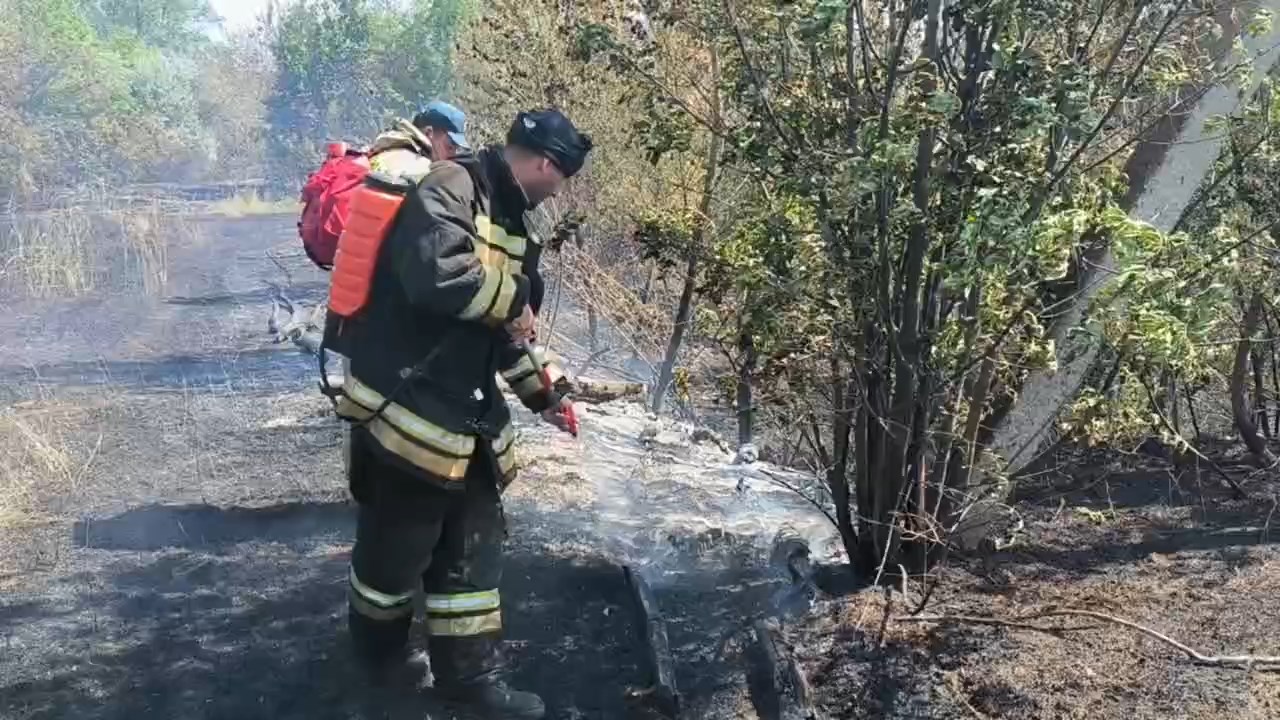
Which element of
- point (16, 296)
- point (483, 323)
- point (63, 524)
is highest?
point (483, 323)

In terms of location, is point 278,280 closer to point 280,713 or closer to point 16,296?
point 16,296

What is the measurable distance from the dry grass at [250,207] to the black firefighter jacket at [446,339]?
23.9 metres

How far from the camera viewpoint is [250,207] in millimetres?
28344

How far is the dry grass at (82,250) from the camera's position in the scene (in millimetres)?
13547

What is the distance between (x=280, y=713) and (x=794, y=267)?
6.74 ft

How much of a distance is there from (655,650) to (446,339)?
1191 mm

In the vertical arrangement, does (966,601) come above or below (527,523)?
above

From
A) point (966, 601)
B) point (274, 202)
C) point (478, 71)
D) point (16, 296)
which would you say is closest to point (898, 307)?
point (966, 601)

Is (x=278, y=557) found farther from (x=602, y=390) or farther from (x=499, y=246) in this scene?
(x=602, y=390)

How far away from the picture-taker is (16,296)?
43.7ft

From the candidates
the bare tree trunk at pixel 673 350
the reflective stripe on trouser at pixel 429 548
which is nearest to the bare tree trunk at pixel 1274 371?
the bare tree trunk at pixel 673 350

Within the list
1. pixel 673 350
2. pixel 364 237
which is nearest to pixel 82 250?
pixel 673 350

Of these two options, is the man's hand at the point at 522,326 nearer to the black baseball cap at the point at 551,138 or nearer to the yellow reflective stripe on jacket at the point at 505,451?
the yellow reflective stripe on jacket at the point at 505,451

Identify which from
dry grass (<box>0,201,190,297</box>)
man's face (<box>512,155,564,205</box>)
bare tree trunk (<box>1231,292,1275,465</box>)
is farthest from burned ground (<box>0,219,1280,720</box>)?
dry grass (<box>0,201,190,297</box>)
